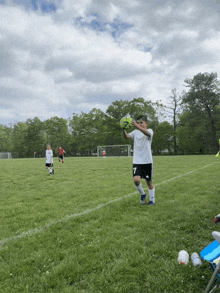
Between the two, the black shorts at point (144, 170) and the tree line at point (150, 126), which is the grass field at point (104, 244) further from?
the tree line at point (150, 126)

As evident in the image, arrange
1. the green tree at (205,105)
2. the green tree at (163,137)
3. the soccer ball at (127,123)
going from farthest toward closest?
the green tree at (163,137)
the green tree at (205,105)
the soccer ball at (127,123)

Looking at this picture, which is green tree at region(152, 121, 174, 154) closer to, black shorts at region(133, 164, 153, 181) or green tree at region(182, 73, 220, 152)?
green tree at region(182, 73, 220, 152)

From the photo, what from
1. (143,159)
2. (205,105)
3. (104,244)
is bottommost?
(104,244)

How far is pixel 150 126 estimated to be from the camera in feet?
209

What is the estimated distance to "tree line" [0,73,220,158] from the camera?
5378 centimetres

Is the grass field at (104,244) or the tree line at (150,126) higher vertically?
the tree line at (150,126)

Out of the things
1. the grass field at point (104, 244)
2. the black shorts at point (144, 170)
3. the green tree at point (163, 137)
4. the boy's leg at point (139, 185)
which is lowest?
the grass field at point (104, 244)

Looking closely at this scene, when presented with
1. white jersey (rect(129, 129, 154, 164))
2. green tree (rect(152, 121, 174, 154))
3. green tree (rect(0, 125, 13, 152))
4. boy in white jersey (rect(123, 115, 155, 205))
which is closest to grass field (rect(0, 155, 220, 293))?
boy in white jersey (rect(123, 115, 155, 205))

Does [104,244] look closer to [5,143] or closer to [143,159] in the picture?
[143,159]

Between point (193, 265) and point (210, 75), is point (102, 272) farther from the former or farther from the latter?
point (210, 75)

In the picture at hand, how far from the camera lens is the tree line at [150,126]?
53.8 m

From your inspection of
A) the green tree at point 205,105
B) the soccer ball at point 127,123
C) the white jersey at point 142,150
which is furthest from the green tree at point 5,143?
the soccer ball at point 127,123

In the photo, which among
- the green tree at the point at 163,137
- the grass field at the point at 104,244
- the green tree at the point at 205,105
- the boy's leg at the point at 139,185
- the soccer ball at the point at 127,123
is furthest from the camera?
the green tree at the point at 163,137

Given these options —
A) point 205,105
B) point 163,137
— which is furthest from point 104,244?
point 163,137
